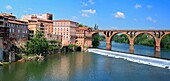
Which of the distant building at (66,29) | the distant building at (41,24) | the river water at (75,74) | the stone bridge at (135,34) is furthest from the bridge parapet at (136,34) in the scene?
the river water at (75,74)

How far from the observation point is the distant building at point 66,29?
69.1 metres

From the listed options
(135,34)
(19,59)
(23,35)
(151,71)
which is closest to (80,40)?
(135,34)

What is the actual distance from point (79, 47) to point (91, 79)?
39009mm

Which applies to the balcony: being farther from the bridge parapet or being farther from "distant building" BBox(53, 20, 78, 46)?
the bridge parapet

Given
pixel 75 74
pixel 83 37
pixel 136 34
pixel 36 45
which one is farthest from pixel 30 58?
pixel 136 34

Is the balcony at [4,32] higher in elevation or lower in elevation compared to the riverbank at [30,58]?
higher

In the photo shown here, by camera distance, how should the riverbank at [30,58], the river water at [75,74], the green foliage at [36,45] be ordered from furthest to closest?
the green foliage at [36,45] → the riverbank at [30,58] → the river water at [75,74]

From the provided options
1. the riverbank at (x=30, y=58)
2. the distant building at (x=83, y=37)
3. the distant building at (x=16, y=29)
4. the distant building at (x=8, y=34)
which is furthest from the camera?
the distant building at (x=83, y=37)

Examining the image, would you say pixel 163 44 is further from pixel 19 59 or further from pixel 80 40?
pixel 19 59

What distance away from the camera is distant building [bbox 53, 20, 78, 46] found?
69.1 m

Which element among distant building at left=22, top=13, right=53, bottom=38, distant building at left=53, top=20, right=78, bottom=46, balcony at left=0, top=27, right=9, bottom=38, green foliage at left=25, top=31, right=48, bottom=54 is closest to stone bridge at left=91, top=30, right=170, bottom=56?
distant building at left=53, top=20, right=78, bottom=46

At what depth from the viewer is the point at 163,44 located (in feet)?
295

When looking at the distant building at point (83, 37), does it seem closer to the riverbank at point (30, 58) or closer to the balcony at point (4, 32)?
the riverbank at point (30, 58)

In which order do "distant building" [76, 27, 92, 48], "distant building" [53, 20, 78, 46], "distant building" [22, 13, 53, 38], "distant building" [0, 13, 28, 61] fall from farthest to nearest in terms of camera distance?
"distant building" [76, 27, 92, 48], "distant building" [53, 20, 78, 46], "distant building" [22, 13, 53, 38], "distant building" [0, 13, 28, 61]
